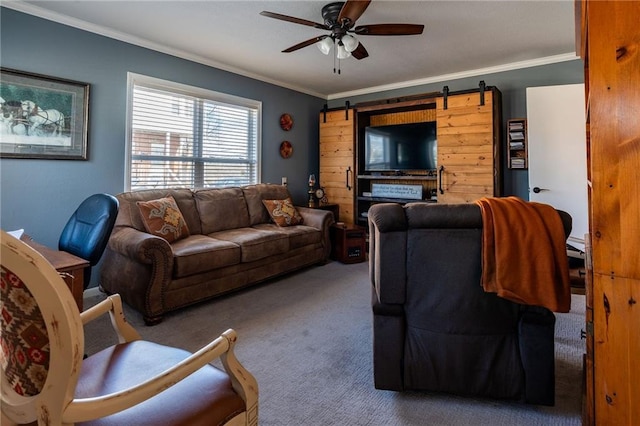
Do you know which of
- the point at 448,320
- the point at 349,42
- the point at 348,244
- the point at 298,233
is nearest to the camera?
the point at 448,320

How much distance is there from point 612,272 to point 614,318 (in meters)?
0.12

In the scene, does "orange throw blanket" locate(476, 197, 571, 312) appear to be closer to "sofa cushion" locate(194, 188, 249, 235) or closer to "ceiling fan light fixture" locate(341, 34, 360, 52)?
"ceiling fan light fixture" locate(341, 34, 360, 52)

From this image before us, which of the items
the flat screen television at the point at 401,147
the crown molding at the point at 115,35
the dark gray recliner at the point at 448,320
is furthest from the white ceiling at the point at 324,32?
the dark gray recliner at the point at 448,320

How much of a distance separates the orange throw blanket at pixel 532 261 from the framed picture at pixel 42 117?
3.37 meters

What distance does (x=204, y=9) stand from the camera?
2730 millimetres

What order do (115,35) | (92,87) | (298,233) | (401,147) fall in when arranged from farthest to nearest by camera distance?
(401,147)
(298,233)
(115,35)
(92,87)

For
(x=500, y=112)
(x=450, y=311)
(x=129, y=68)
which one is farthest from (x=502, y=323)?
(x=129, y=68)

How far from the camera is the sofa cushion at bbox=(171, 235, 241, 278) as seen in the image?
2.63m

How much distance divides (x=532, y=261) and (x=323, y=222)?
2814mm

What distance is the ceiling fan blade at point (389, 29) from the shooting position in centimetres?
248

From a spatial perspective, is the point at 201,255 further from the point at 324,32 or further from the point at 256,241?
the point at 324,32

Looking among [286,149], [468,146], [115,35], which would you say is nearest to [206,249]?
[115,35]

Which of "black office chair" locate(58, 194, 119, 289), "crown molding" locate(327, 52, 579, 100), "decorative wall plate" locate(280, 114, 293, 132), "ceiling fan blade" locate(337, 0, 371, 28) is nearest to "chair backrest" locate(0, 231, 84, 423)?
"black office chair" locate(58, 194, 119, 289)

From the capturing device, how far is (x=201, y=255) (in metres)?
2.76
